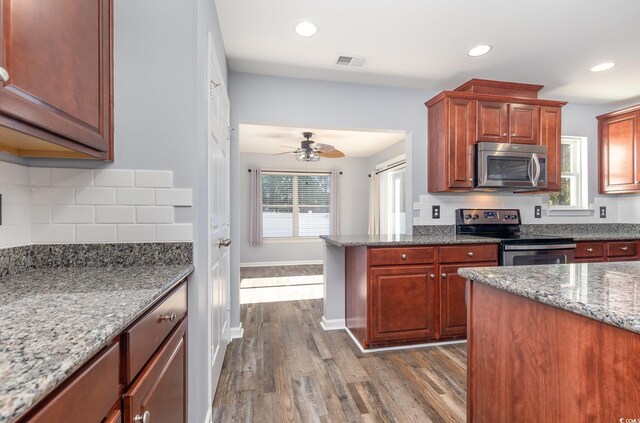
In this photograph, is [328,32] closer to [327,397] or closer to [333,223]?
[327,397]

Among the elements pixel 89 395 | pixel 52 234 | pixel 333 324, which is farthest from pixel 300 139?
pixel 89 395

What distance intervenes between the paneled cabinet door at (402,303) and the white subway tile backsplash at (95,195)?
1.81m

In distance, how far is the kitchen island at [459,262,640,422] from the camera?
0.76 meters

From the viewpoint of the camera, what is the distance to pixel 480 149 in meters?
2.81

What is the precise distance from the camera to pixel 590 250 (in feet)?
9.44

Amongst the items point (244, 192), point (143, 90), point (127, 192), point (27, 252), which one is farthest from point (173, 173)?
point (244, 192)

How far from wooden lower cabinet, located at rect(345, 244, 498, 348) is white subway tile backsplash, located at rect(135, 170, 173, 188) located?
155 cm

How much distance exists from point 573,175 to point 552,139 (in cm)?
102

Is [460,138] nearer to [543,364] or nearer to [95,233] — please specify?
[543,364]

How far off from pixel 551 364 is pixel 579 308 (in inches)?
9.4

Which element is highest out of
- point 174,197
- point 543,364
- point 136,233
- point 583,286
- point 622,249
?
point 174,197

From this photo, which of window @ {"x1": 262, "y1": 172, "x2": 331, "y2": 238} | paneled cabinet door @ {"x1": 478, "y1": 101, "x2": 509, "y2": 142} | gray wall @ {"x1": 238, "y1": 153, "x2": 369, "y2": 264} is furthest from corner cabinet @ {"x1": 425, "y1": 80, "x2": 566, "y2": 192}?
window @ {"x1": 262, "y1": 172, "x2": 331, "y2": 238}

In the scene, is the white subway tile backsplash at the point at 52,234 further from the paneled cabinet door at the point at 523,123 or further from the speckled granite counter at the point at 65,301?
the paneled cabinet door at the point at 523,123

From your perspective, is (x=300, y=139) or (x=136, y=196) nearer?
(x=136, y=196)
